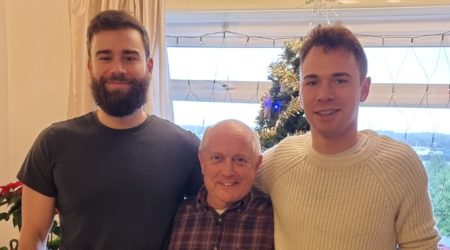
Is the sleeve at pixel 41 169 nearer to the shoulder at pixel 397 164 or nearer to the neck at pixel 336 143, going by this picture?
the neck at pixel 336 143

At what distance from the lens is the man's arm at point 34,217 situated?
61.7 inches

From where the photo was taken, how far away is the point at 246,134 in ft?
Result: 4.93

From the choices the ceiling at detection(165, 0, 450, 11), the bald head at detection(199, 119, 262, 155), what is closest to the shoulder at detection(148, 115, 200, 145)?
the bald head at detection(199, 119, 262, 155)

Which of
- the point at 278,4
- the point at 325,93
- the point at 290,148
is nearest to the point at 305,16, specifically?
the point at 278,4

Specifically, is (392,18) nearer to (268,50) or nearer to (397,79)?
(397,79)

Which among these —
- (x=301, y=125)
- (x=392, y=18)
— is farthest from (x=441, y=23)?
(x=301, y=125)

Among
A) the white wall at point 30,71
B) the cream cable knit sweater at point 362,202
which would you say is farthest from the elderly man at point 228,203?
the white wall at point 30,71

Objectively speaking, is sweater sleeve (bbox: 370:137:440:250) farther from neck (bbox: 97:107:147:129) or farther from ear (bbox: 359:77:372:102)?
neck (bbox: 97:107:147:129)

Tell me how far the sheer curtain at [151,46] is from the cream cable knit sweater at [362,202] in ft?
4.08

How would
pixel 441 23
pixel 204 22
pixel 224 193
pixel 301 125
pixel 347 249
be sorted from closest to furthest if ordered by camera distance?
pixel 347 249 < pixel 224 193 < pixel 301 125 < pixel 441 23 < pixel 204 22

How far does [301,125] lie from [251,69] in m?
1.03

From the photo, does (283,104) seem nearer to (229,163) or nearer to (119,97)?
(229,163)

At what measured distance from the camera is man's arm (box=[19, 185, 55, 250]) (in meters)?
1.57

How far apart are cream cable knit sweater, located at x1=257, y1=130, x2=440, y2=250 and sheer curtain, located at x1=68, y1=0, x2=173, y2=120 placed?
1.24 meters
